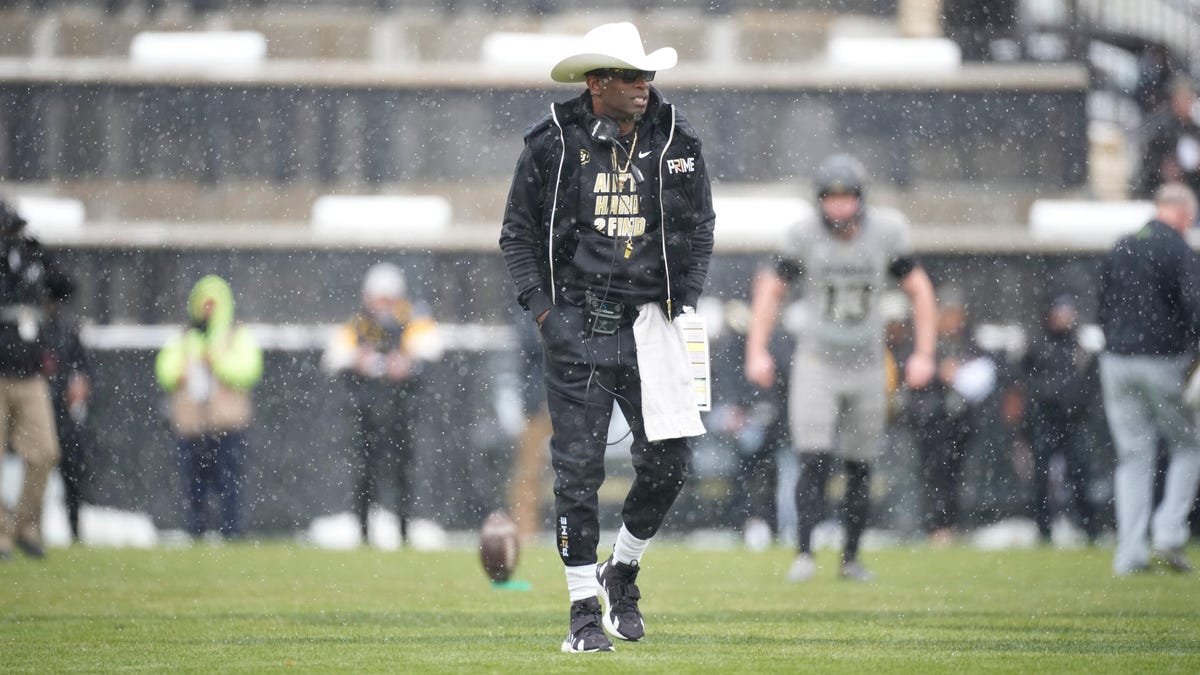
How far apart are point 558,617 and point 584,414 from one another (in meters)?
1.80

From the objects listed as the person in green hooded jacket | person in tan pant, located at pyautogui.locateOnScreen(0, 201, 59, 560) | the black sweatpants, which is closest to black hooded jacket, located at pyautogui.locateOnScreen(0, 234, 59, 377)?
person in tan pant, located at pyautogui.locateOnScreen(0, 201, 59, 560)

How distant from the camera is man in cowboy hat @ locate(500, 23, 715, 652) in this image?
7430 millimetres

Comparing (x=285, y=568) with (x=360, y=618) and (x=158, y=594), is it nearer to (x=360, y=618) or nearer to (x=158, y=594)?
(x=158, y=594)

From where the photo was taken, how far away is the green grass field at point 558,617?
717cm

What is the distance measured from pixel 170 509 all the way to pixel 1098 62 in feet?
37.5

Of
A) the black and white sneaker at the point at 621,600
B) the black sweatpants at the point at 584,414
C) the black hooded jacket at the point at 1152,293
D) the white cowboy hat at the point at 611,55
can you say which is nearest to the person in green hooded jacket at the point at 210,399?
the black hooded jacket at the point at 1152,293

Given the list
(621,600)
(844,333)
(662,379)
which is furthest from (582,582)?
(844,333)

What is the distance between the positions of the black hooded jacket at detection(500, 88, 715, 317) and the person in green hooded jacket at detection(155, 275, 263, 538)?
9.40 meters

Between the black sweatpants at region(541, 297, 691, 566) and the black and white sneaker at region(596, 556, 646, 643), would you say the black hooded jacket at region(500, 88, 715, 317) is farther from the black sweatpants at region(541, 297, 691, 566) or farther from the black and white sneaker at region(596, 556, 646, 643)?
the black and white sneaker at region(596, 556, 646, 643)

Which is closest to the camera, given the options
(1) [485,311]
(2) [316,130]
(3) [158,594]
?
(3) [158,594]

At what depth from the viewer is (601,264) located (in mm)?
7484

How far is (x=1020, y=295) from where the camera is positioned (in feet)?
73.2

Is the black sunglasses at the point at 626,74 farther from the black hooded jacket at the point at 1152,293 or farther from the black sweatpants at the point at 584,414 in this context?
the black hooded jacket at the point at 1152,293

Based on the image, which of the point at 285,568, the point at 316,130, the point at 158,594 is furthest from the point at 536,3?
the point at 158,594
